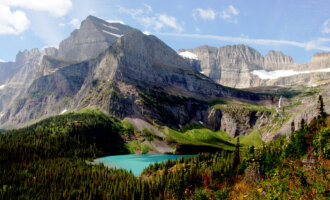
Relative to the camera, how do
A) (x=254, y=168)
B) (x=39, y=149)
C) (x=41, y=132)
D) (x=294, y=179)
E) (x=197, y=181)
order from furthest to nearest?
(x=41, y=132), (x=39, y=149), (x=197, y=181), (x=254, y=168), (x=294, y=179)

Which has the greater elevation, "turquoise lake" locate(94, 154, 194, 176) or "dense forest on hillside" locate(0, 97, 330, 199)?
"dense forest on hillside" locate(0, 97, 330, 199)

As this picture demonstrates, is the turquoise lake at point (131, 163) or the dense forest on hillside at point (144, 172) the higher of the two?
the dense forest on hillside at point (144, 172)

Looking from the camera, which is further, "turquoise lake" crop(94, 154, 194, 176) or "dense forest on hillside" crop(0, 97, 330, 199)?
"turquoise lake" crop(94, 154, 194, 176)

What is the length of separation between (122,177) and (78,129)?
110 m

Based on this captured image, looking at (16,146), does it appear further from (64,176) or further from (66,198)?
(66,198)

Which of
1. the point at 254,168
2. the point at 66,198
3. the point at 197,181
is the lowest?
the point at 66,198

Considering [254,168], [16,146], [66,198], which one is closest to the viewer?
[254,168]

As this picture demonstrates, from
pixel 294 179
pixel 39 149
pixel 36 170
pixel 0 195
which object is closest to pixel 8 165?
pixel 36 170

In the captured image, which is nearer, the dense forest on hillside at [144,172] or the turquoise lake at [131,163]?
the dense forest on hillside at [144,172]

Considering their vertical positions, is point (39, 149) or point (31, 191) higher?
point (39, 149)

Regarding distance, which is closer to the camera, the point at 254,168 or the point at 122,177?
the point at 254,168

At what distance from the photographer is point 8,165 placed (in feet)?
393

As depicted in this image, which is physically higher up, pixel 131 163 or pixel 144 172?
pixel 144 172

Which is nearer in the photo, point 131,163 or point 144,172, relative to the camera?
point 144,172
